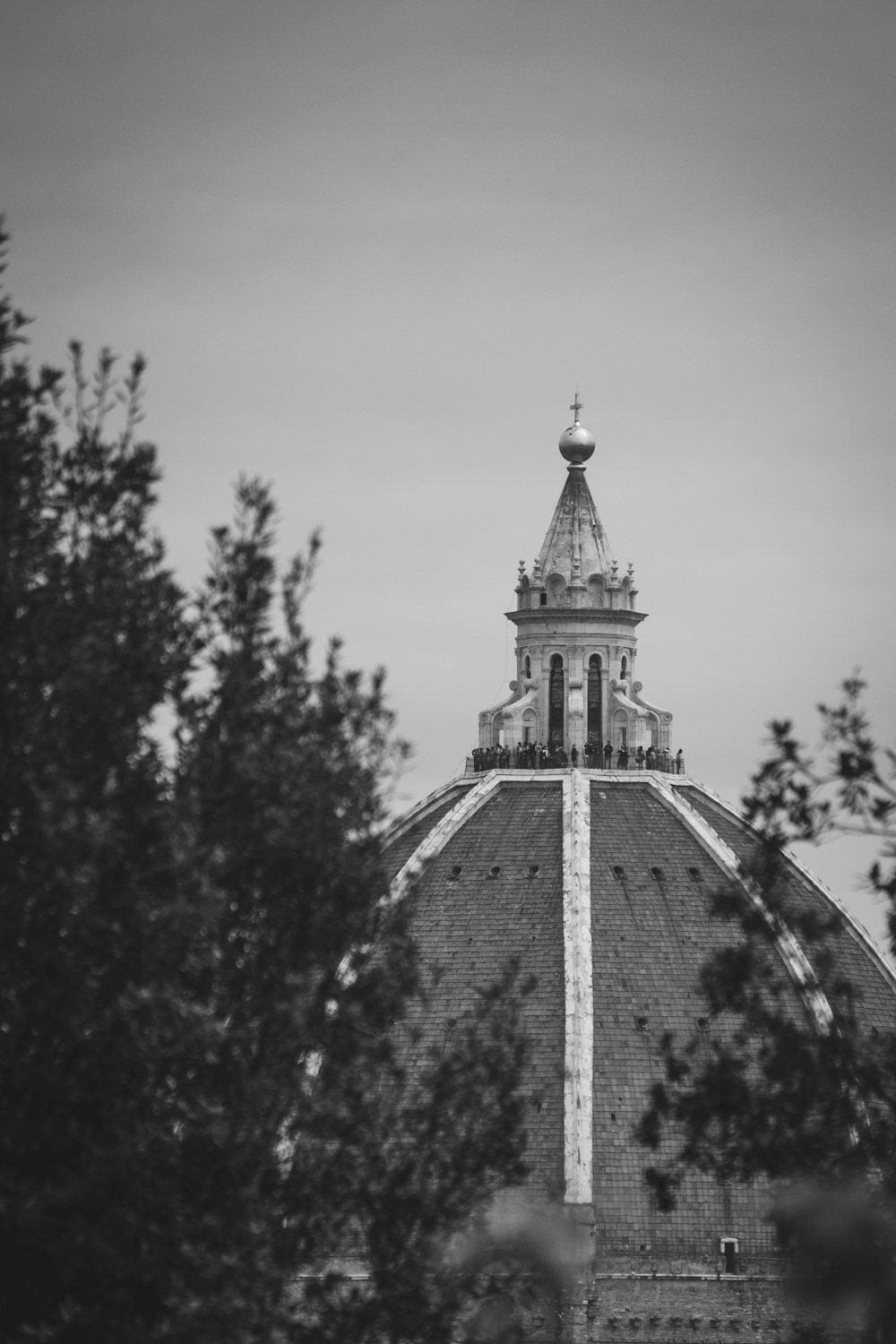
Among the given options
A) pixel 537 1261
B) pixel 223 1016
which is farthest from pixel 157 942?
pixel 537 1261

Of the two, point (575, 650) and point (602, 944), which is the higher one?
point (575, 650)

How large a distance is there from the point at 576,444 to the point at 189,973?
5840cm

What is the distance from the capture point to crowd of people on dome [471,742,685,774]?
83.1 metres

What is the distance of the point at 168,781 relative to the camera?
28.5 m

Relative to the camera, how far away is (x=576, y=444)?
85250mm

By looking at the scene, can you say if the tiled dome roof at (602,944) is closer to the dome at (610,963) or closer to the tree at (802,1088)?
the dome at (610,963)

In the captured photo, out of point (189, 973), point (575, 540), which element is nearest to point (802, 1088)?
point (189, 973)

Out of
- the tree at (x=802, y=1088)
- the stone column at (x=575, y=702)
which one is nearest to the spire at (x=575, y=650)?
the stone column at (x=575, y=702)

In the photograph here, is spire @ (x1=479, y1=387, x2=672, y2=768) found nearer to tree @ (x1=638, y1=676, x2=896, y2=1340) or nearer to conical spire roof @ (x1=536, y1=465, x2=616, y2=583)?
conical spire roof @ (x1=536, y1=465, x2=616, y2=583)

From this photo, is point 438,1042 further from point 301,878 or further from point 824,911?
point 301,878

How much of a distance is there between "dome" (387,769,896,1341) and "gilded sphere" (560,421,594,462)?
904cm

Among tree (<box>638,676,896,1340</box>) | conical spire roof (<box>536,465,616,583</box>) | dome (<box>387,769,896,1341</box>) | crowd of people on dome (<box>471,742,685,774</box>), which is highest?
conical spire roof (<box>536,465,616,583</box>)

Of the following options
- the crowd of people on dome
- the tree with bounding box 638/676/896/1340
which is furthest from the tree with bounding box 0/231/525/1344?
the crowd of people on dome

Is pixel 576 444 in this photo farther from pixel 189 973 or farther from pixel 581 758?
pixel 189 973
